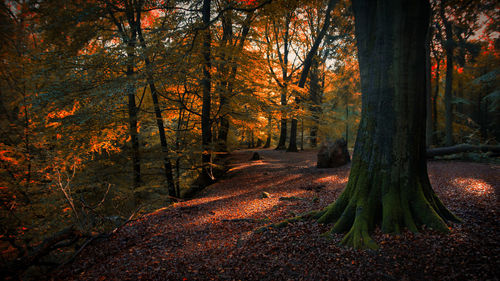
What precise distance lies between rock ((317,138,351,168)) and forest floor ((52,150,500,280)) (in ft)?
12.3

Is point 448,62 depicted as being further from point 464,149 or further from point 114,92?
point 114,92

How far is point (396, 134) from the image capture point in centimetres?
328

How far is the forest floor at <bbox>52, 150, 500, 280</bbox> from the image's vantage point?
257cm

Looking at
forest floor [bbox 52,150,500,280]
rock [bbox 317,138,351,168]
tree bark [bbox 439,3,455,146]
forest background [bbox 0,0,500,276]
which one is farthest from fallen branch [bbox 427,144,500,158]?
tree bark [bbox 439,3,455,146]

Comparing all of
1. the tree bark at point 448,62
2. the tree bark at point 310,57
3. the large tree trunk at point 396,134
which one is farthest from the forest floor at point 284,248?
the tree bark at point 310,57

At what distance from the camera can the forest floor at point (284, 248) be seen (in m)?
2.57

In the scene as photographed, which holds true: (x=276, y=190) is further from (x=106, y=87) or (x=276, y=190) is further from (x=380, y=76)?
(x=106, y=87)

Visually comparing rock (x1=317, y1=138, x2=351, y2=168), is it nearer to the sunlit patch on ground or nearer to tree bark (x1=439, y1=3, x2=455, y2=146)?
the sunlit patch on ground

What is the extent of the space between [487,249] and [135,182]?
1083 centimetres

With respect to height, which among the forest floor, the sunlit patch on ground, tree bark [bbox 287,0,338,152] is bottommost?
the forest floor

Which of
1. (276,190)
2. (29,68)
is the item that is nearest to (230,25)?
(276,190)

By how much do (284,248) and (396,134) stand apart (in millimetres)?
2464

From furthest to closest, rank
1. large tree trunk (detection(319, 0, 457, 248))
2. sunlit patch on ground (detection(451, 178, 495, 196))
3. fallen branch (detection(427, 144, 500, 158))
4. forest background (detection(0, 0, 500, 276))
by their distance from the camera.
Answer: fallen branch (detection(427, 144, 500, 158)), forest background (detection(0, 0, 500, 276)), sunlit patch on ground (detection(451, 178, 495, 196)), large tree trunk (detection(319, 0, 457, 248))

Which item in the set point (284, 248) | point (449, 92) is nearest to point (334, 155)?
point (284, 248)
